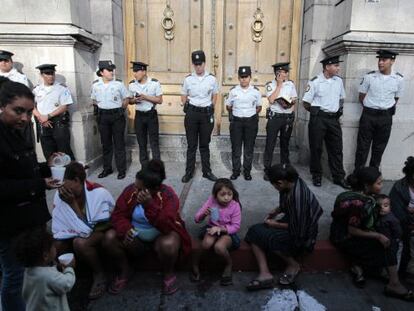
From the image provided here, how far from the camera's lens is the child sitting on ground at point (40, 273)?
1.93 meters

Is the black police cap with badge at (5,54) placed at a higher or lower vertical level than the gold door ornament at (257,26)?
lower

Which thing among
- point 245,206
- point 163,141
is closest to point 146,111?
point 163,141

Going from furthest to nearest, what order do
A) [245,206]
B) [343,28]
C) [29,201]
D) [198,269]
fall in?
1. [343,28]
2. [245,206]
3. [198,269]
4. [29,201]

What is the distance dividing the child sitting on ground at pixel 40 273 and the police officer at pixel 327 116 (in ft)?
13.2

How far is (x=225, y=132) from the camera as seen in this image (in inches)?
270

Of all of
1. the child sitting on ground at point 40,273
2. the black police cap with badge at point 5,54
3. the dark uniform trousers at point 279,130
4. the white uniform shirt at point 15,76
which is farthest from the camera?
the dark uniform trousers at point 279,130

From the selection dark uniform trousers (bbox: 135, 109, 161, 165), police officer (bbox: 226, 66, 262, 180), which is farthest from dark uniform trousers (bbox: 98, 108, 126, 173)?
police officer (bbox: 226, 66, 262, 180)

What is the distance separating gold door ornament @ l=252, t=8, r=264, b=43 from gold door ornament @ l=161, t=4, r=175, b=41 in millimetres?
1464

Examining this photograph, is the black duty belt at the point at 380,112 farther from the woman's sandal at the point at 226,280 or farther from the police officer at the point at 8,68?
the police officer at the point at 8,68

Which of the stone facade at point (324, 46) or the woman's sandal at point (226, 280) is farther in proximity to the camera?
the stone facade at point (324, 46)

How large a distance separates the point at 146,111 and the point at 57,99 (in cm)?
127

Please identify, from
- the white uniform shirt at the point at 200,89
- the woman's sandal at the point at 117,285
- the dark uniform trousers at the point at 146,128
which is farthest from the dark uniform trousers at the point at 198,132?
the woman's sandal at the point at 117,285

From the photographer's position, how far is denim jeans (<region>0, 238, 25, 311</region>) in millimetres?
2171

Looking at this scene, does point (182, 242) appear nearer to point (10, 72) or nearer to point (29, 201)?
point (29, 201)
